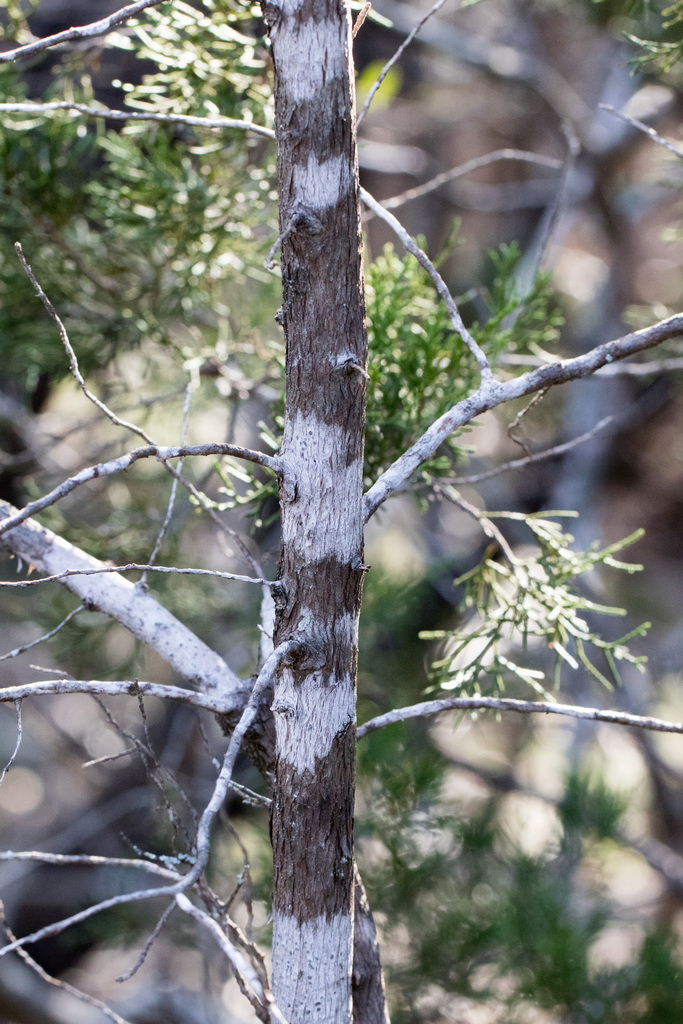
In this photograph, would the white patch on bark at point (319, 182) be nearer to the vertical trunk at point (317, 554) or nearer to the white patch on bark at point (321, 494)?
the vertical trunk at point (317, 554)

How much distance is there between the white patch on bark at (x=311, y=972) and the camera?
0.43m

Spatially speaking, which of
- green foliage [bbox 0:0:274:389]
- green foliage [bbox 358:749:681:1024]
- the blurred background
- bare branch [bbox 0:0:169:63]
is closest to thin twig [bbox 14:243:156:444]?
bare branch [bbox 0:0:169:63]

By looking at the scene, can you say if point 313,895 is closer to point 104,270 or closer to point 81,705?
point 104,270

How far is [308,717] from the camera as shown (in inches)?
17.1

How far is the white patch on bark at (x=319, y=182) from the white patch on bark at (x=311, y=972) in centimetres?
44

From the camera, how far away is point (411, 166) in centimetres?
225

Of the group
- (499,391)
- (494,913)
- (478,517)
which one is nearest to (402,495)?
(478,517)

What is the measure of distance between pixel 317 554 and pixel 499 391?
0.16 metres

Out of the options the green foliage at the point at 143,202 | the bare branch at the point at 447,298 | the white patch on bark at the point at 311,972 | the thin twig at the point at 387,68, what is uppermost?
the green foliage at the point at 143,202

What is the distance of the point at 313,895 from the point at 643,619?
64.9 inches

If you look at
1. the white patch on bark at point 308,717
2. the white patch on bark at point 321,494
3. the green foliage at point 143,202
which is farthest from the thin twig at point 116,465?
the green foliage at point 143,202

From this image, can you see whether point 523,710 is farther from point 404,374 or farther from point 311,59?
point 311,59

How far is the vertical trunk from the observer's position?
1.41 feet

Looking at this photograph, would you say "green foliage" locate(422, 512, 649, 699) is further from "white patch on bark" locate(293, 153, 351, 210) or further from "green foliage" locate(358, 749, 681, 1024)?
"green foliage" locate(358, 749, 681, 1024)
